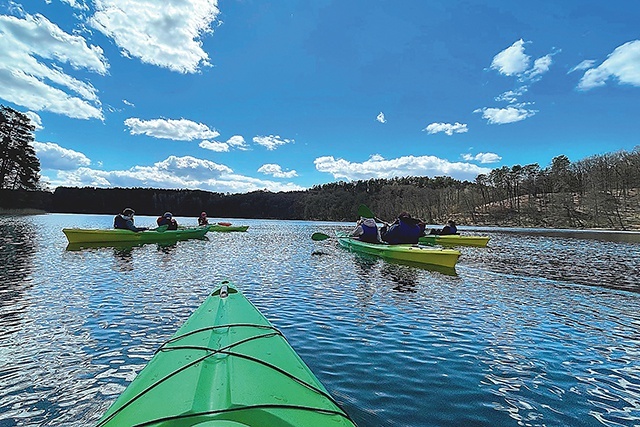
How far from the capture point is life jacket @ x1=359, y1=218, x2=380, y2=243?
21.8 m

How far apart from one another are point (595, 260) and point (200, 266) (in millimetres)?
21338

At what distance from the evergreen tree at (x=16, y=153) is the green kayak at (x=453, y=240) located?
63875mm

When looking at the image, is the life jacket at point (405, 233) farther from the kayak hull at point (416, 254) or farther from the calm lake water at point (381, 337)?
the calm lake water at point (381, 337)

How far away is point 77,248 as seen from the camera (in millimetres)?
20125

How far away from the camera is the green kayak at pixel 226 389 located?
253 cm

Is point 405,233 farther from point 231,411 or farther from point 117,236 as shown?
point 117,236

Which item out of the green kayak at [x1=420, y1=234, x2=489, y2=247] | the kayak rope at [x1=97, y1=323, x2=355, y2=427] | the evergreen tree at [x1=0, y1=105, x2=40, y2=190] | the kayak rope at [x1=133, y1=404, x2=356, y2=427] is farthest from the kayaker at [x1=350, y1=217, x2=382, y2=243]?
the evergreen tree at [x1=0, y1=105, x2=40, y2=190]

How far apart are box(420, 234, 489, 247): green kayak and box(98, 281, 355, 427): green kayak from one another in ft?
74.5

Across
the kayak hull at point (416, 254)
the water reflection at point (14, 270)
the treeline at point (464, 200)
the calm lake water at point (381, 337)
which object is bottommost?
the calm lake water at point (381, 337)

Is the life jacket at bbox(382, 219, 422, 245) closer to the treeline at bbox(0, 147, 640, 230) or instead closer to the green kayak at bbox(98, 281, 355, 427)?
the green kayak at bbox(98, 281, 355, 427)

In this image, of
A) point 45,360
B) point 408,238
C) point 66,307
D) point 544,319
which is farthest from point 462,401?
point 408,238

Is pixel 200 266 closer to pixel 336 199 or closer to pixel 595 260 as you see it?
pixel 595 260

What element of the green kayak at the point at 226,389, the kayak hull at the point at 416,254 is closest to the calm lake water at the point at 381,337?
the kayak hull at the point at 416,254

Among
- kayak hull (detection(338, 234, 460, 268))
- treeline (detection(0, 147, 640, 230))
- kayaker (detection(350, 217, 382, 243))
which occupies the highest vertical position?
treeline (detection(0, 147, 640, 230))
